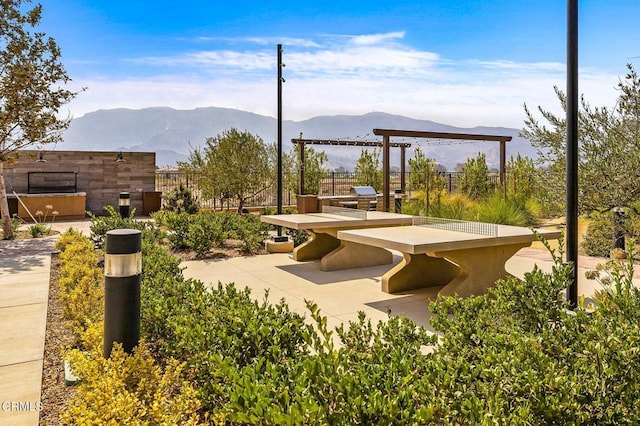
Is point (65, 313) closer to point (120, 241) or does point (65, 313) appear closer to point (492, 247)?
point (120, 241)

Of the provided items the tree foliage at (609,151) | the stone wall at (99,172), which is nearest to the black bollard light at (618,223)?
the tree foliage at (609,151)

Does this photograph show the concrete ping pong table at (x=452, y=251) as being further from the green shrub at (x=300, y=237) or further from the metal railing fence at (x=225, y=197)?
the metal railing fence at (x=225, y=197)

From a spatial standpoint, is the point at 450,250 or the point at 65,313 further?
the point at 450,250

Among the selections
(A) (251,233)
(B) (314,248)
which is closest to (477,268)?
(B) (314,248)

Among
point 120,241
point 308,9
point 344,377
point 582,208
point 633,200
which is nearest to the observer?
point 344,377

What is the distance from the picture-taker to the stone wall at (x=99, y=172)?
15980 mm

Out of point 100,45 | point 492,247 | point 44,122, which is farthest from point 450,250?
point 100,45

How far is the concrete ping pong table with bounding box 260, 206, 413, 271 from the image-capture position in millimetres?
7777

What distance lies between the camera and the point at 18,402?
2.95m

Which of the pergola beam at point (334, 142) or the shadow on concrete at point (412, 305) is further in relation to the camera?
the pergola beam at point (334, 142)

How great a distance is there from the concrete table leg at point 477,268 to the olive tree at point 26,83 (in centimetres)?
1026

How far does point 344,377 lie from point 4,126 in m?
11.5

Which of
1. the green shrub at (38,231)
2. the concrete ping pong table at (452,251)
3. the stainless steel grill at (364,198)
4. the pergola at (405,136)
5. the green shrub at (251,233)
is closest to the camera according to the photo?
the concrete ping pong table at (452,251)

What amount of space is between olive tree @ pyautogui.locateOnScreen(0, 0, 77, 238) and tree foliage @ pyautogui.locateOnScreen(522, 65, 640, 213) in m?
11.0
